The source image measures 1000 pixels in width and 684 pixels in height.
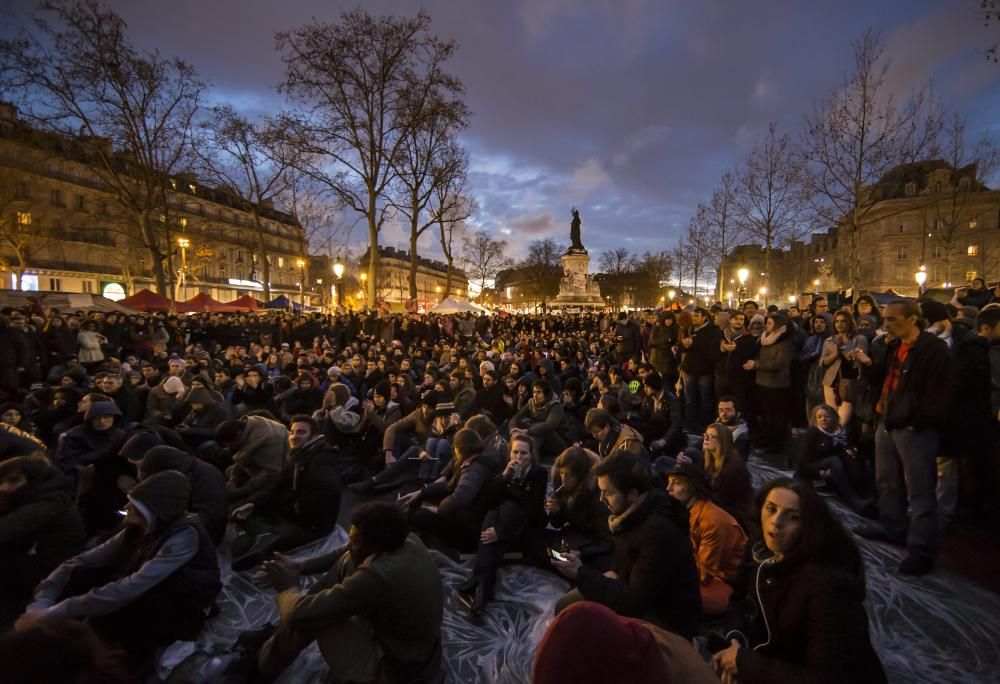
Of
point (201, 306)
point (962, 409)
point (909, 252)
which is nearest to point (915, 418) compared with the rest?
point (962, 409)

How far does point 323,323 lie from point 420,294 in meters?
100

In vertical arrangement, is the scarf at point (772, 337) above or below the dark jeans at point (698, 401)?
above

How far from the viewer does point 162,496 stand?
9.79ft

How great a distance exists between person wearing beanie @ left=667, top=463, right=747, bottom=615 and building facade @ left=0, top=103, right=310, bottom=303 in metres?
24.7

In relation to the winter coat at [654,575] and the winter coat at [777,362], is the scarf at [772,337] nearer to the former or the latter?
the winter coat at [777,362]

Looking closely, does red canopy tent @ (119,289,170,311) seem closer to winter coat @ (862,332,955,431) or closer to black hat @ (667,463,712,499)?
black hat @ (667,463,712,499)

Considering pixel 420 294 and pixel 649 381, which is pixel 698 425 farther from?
pixel 420 294

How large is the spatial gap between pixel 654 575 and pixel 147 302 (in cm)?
Answer: 2566

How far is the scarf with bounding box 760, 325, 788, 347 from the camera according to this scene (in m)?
7.03

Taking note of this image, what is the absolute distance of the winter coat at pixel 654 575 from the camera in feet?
8.27

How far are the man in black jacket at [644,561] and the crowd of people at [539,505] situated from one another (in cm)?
1

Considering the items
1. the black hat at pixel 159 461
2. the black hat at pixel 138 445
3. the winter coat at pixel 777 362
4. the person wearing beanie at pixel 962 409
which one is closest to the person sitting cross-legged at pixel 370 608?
the black hat at pixel 159 461

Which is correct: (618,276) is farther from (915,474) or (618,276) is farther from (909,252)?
(915,474)

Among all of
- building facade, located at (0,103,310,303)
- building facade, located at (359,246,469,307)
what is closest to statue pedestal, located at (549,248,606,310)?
building facade, located at (0,103,310,303)
